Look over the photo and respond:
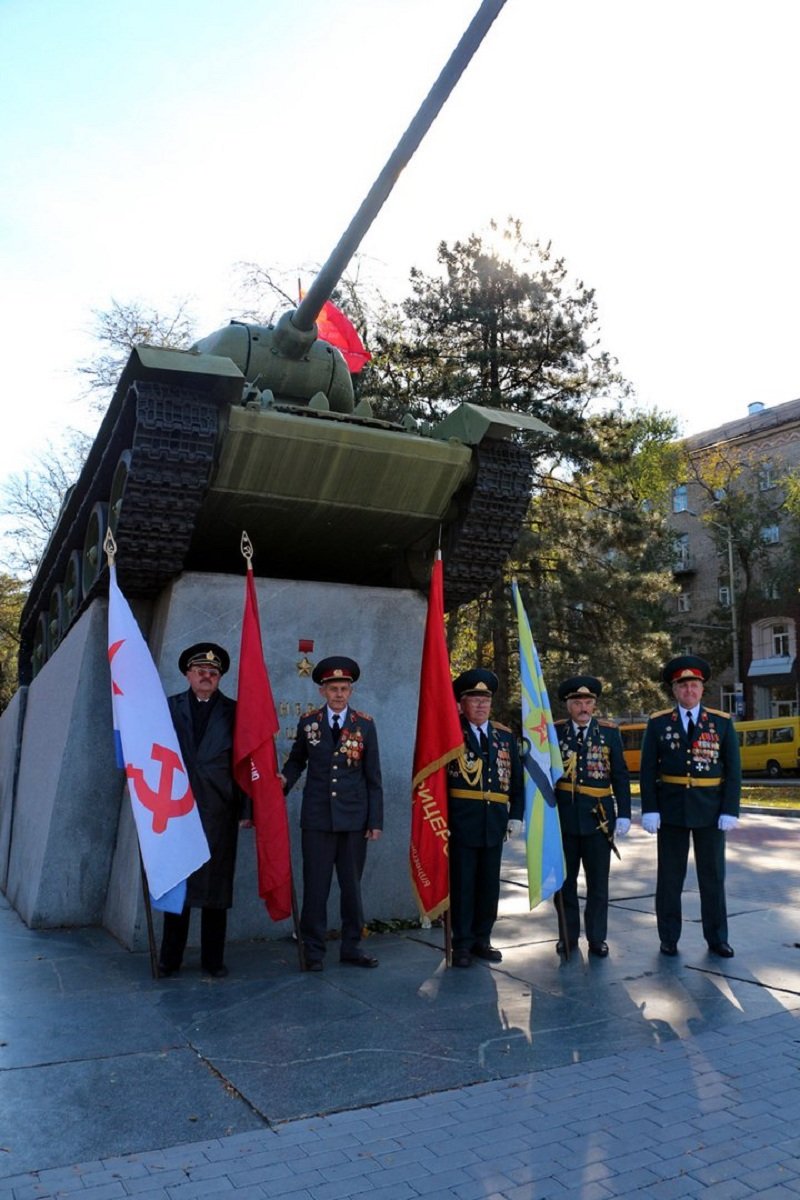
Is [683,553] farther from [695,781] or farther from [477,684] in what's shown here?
[477,684]

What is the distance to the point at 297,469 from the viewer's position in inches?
235

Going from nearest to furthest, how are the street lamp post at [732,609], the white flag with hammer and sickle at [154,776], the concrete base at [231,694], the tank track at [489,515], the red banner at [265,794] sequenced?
1. the white flag with hammer and sickle at [154,776]
2. the red banner at [265,794]
3. the concrete base at [231,694]
4. the tank track at [489,515]
5. the street lamp post at [732,609]

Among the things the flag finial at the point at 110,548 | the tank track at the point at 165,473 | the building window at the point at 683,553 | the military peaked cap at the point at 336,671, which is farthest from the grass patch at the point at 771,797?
the building window at the point at 683,553

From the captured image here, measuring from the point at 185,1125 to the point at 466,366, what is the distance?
17.5m

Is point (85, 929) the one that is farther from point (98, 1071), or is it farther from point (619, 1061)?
point (619, 1061)

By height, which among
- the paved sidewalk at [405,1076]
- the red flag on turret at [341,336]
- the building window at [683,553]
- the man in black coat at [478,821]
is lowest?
the paved sidewalk at [405,1076]

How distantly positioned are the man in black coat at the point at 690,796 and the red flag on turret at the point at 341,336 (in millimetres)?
3498

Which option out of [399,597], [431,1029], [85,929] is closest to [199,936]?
[85,929]

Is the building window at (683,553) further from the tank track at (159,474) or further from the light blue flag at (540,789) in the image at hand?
the tank track at (159,474)

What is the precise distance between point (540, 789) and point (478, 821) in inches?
14.8

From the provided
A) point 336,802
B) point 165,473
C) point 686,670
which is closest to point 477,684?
point 336,802

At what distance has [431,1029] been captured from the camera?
4195 mm

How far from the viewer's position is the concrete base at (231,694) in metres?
6.16

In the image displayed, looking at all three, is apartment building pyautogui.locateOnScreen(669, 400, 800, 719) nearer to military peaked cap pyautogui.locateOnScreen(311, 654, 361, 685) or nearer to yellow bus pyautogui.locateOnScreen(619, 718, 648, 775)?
yellow bus pyautogui.locateOnScreen(619, 718, 648, 775)
